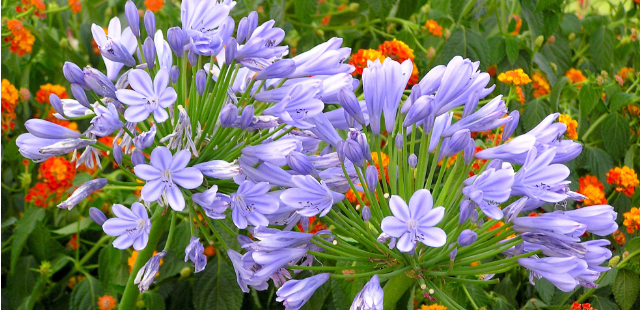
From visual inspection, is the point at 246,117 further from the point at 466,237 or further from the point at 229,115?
the point at 466,237

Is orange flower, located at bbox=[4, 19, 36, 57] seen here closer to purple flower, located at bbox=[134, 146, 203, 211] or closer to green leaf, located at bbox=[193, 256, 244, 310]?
green leaf, located at bbox=[193, 256, 244, 310]

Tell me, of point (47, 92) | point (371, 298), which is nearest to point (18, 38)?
point (47, 92)

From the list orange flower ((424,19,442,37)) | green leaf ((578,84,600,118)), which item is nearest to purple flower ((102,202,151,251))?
orange flower ((424,19,442,37))

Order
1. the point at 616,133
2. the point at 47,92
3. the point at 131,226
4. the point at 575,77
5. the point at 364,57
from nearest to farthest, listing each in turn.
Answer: the point at 131,226 < the point at 364,57 < the point at 616,133 < the point at 47,92 < the point at 575,77

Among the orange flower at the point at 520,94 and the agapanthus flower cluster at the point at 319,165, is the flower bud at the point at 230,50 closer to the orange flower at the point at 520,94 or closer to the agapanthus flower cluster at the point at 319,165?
the agapanthus flower cluster at the point at 319,165

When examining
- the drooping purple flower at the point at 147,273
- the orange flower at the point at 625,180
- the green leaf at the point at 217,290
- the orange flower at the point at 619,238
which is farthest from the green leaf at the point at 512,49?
the drooping purple flower at the point at 147,273
